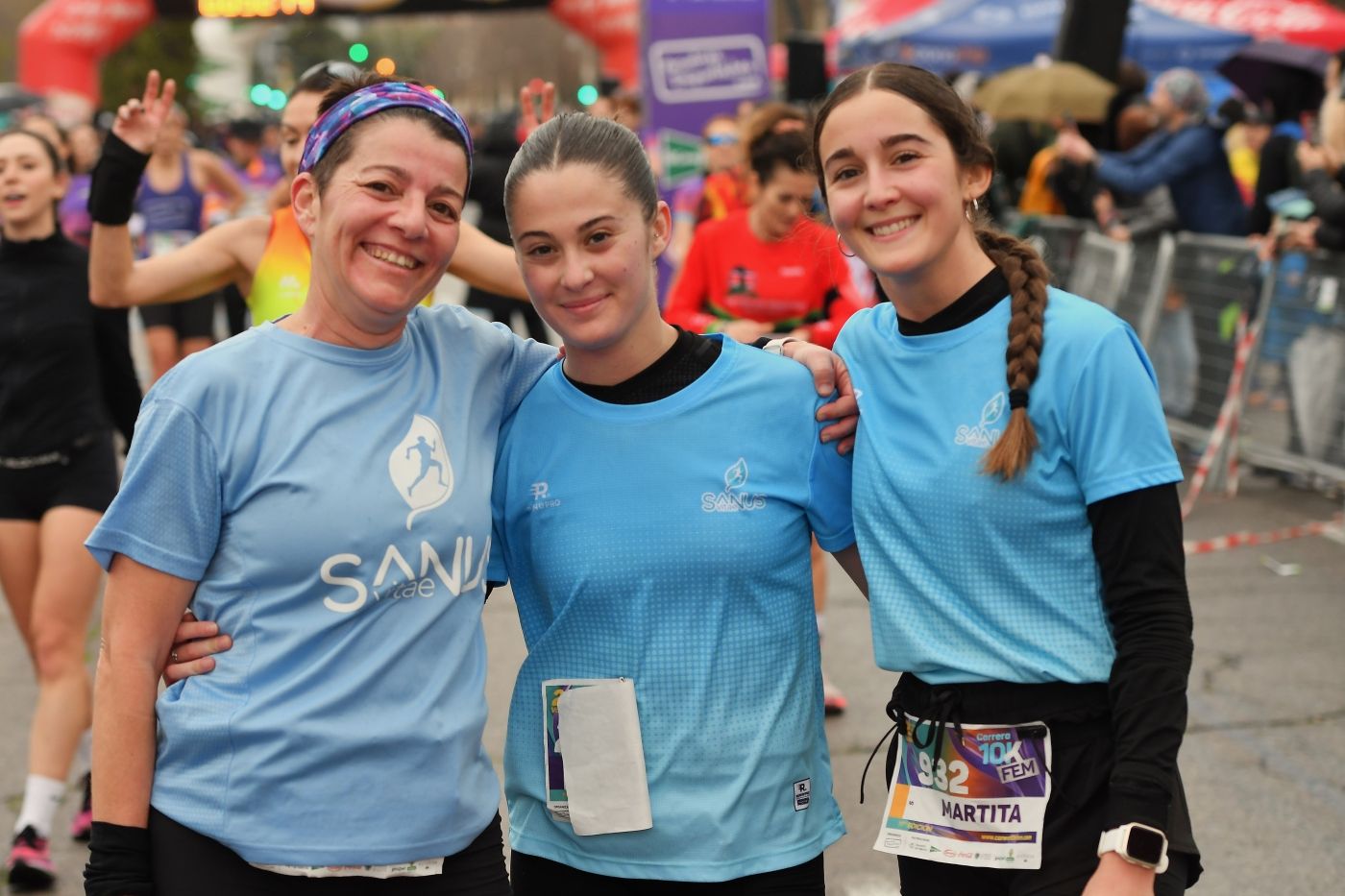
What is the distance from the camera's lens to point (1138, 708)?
2225mm

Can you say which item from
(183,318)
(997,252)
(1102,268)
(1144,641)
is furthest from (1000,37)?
(1144,641)

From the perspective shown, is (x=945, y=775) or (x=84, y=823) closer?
(x=945, y=775)

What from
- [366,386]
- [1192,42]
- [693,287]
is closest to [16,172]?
[693,287]

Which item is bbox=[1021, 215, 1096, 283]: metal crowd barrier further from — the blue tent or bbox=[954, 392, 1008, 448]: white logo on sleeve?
bbox=[954, 392, 1008, 448]: white logo on sleeve

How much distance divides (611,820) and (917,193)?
1.10 metres

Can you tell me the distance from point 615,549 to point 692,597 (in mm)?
146

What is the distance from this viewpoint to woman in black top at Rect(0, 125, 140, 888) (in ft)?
15.7

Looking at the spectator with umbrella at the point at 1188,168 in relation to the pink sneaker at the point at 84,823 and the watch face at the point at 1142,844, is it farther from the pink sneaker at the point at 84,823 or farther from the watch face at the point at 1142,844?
the watch face at the point at 1142,844

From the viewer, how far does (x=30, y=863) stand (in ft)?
14.8

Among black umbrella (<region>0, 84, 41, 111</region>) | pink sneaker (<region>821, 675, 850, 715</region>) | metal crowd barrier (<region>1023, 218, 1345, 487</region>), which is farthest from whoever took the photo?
black umbrella (<region>0, 84, 41, 111</region>)

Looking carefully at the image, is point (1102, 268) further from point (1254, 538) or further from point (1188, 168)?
point (1254, 538)

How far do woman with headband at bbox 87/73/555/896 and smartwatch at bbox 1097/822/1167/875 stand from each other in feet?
3.17

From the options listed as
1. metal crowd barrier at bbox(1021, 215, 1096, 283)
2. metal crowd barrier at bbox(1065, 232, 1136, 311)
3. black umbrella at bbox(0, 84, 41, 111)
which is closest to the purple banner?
metal crowd barrier at bbox(1021, 215, 1096, 283)

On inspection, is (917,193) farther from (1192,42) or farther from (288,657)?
(1192,42)
